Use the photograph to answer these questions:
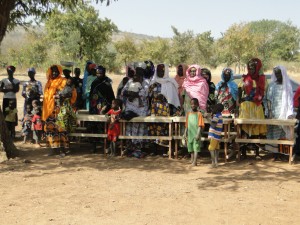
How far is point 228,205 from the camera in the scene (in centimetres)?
524

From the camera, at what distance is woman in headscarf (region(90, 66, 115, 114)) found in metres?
8.64

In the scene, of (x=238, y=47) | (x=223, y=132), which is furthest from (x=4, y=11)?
(x=238, y=47)

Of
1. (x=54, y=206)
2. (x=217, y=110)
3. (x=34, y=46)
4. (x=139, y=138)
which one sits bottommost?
(x=54, y=206)

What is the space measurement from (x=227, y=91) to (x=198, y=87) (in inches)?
22.3

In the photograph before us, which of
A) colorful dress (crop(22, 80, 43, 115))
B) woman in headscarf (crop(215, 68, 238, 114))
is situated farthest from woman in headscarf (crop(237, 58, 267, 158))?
colorful dress (crop(22, 80, 43, 115))

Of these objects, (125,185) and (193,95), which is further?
(193,95)

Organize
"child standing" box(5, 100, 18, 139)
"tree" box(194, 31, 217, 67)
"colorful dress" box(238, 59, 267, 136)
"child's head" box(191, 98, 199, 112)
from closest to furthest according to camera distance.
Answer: "child's head" box(191, 98, 199, 112), "colorful dress" box(238, 59, 267, 136), "child standing" box(5, 100, 18, 139), "tree" box(194, 31, 217, 67)

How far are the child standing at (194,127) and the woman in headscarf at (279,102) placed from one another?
1.54 m

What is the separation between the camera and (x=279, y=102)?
7902mm

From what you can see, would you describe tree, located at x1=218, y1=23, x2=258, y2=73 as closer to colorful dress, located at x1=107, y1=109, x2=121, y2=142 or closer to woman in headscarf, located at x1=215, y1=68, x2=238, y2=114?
woman in headscarf, located at x1=215, y1=68, x2=238, y2=114

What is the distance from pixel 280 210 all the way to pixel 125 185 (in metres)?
2.26

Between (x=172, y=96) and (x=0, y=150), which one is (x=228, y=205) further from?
(x=0, y=150)

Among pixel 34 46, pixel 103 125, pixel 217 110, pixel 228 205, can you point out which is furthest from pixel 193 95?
pixel 34 46

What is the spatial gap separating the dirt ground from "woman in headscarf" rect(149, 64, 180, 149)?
60 centimetres
